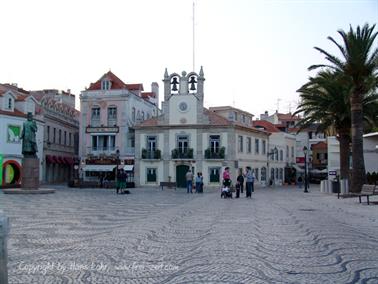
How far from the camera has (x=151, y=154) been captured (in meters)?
51.0

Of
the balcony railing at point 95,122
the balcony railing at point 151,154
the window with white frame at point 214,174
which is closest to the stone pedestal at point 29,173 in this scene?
the balcony railing at point 151,154

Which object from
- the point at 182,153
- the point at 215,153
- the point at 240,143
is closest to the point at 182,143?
the point at 182,153

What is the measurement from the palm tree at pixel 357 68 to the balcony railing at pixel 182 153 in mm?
23248

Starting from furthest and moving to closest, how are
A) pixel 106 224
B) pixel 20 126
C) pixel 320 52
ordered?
pixel 20 126
pixel 320 52
pixel 106 224

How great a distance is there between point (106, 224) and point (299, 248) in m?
6.53

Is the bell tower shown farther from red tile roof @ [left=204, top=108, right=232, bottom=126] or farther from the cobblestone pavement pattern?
the cobblestone pavement pattern

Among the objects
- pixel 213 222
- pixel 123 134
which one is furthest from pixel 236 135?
pixel 213 222

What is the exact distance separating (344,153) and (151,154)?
22501 mm

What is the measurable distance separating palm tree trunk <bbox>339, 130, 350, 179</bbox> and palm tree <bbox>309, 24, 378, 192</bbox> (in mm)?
5152

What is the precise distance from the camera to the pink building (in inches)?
2162

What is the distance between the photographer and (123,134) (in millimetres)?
54844

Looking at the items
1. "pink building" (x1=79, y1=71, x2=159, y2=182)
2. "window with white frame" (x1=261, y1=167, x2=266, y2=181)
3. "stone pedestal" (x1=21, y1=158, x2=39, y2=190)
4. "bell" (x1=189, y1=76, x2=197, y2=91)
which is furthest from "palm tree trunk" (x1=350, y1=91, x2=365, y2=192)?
"pink building" (x1=79, y1=71, x2=159, y2=182)

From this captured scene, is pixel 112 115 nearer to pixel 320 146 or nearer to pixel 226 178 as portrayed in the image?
pixel 226 178

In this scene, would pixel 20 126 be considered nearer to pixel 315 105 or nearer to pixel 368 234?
pixel 315 105
